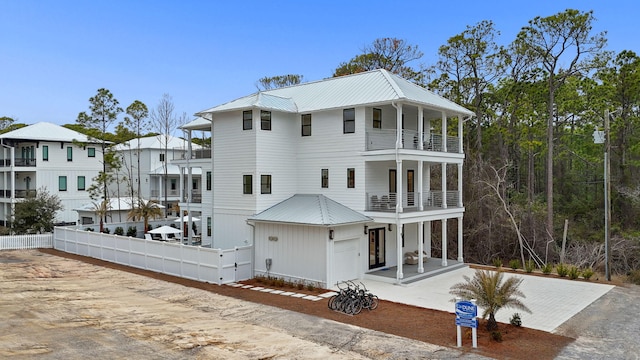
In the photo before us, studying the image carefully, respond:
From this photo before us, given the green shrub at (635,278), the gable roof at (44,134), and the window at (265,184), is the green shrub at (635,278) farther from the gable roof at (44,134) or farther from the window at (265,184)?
the gable roof at (44,134)

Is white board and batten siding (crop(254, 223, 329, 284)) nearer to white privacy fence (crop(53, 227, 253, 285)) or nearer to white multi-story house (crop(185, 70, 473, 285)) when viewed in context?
white multi-story house (crop(185, 70, 473, 285))

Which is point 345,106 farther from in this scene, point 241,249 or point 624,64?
point 624,64

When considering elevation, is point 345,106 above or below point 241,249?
above

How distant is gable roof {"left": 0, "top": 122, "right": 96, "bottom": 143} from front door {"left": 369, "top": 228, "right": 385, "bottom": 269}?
28.6 meters

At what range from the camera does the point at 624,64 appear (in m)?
31.2

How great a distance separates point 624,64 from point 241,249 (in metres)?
28.4

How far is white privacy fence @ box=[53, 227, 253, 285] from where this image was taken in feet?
64.3

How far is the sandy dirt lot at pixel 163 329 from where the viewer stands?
10.9m

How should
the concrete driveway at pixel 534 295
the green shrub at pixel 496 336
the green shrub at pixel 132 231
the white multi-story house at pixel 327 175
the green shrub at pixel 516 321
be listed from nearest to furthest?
the green shrub at pixel 496 336, the green shrub at pixel 516 321, the concrete driveway at pixel 534 295, the white multi-story house at pixel 327 175, the green shrub at pixel 132 231

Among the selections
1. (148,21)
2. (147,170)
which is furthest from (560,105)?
(147,170)

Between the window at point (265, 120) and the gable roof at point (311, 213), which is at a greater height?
the window at point (265, 120)

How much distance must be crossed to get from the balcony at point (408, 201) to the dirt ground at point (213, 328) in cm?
580

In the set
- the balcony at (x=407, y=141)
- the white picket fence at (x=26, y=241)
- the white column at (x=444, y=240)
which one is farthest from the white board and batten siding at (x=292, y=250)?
the white picket fence at (x=26, y=241)

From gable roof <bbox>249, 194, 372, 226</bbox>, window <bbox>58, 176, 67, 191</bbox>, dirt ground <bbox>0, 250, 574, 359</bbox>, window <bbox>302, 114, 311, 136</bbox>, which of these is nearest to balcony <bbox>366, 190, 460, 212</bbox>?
gable roof <bbox>249, 194, 372, 226</bbox>
